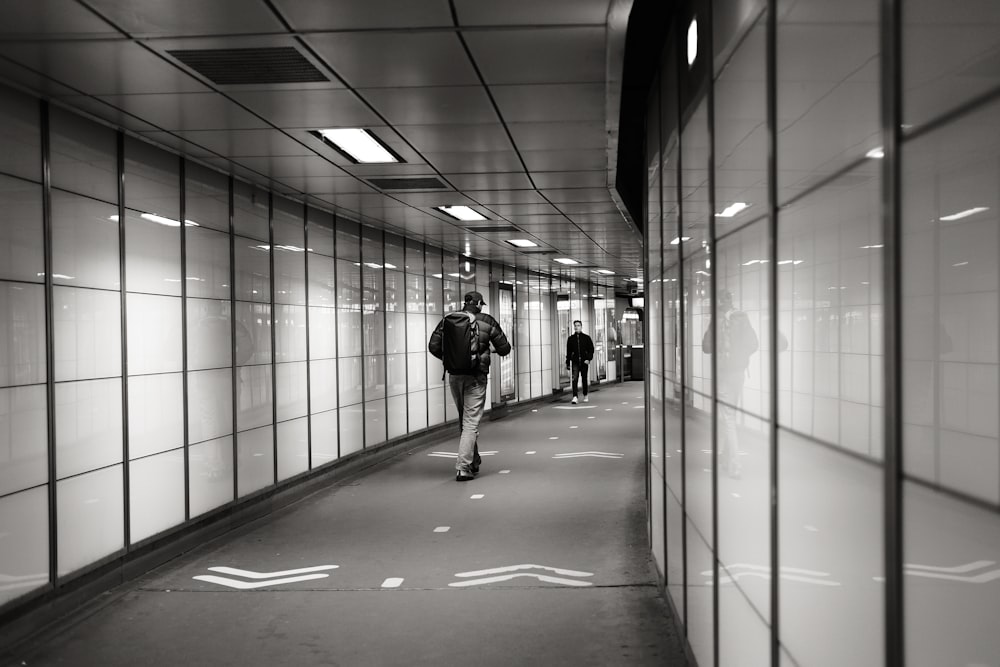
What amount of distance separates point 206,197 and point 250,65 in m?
3.20

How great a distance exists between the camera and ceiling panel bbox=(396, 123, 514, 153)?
6.56 metres

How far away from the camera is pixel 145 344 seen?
271 inches

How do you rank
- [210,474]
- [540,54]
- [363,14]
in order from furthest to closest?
[210,474], [540,54], [363,14]

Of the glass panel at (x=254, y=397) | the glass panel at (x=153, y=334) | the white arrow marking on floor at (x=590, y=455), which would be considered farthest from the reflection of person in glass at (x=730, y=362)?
the white arrow marking on floor at (x=590, y=455)

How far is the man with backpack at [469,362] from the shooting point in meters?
10.4

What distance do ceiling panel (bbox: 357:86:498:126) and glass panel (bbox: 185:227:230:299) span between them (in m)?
2.38

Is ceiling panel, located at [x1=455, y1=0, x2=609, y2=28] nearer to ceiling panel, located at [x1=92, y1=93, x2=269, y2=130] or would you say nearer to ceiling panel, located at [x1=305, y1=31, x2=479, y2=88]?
ceiling panel, located at [x1=305, y1=31, x2=479, y2=88]

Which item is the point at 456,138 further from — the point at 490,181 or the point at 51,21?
the point at 51,21

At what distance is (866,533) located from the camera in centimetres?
175

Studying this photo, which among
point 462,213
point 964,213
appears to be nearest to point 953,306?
point 964,213

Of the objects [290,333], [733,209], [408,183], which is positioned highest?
[408,183]

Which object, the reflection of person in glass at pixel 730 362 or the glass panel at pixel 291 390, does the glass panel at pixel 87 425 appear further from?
the reflection of person in glass at pixel 730 362

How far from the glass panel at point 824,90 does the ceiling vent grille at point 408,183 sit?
21.3 ft

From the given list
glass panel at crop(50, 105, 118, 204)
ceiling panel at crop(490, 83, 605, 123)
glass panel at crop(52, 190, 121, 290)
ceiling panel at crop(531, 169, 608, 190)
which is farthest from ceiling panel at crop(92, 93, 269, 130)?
ceiling panel at crop(531, 169, 608, 190)
